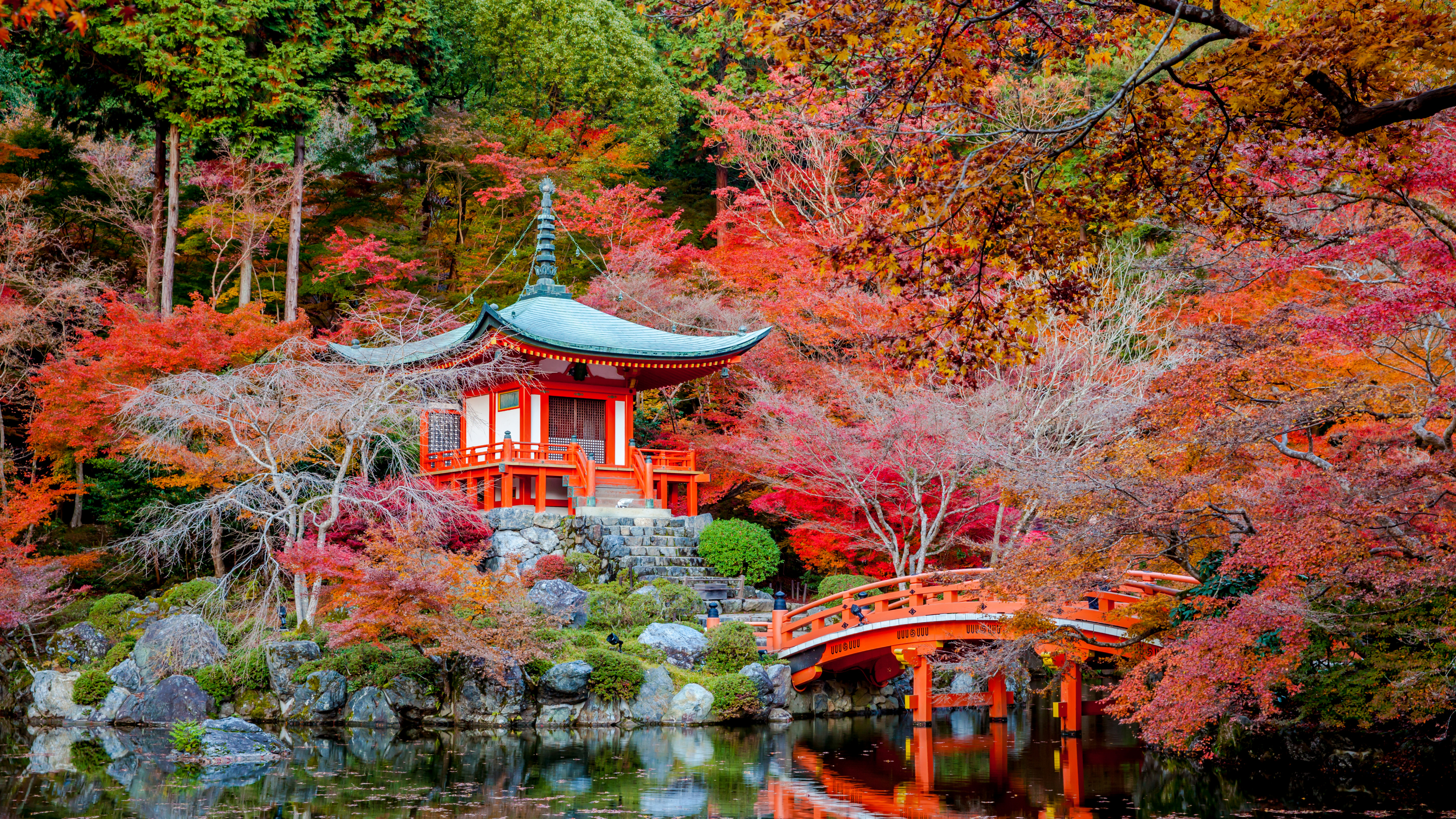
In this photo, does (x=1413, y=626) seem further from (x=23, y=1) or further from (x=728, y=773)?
(x=23, y=1)

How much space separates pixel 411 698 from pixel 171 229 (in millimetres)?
9961

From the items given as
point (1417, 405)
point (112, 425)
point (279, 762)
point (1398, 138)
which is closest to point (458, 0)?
point (112, 425)

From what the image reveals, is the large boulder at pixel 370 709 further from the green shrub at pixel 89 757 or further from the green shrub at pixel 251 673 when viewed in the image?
the green shrub at pixel 89 757

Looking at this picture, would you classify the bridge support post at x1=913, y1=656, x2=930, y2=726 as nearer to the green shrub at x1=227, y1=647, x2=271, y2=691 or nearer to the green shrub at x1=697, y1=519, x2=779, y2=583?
the green shrub at x1=697, y1=519, x2=779, y2=583

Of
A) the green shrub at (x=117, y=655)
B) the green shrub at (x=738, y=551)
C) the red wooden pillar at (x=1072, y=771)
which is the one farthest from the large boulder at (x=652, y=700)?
the green shrub at (x=117, y=655)

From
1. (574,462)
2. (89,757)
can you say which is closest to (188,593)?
(89,757)

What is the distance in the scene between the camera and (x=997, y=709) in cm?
1557

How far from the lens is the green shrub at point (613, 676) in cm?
1385

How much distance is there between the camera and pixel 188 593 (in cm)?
1606

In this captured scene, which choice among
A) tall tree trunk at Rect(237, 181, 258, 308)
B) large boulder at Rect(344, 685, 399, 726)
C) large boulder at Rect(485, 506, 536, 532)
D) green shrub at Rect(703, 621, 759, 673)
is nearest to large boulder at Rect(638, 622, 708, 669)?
green shrub at Rect(703, 621, 759, 673)

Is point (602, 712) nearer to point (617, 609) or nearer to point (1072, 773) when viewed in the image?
point (617, 609)

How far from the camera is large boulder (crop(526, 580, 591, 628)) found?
1516cm

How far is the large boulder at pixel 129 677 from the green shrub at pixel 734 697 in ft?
22.1

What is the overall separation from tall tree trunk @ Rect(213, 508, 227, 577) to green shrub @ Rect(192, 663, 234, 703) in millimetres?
2714
